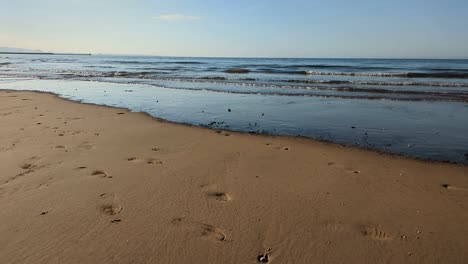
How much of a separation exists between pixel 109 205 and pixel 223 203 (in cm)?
126

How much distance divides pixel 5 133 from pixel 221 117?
16.4ft

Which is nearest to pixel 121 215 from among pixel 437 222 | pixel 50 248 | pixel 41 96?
pixel 50 248

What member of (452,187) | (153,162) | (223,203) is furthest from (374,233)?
(153,162)

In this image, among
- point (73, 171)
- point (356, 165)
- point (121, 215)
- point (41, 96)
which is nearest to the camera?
point (121, 215)

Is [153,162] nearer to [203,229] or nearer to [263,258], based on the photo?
[203,229]

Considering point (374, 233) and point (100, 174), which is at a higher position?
point (100, 174)

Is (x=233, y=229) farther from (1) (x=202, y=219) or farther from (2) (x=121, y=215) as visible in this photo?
(2) (x=121, y=215)

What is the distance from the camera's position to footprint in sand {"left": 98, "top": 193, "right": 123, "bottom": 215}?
3777 mm

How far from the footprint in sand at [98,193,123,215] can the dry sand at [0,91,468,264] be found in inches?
0.4

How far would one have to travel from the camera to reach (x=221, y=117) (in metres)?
9.69

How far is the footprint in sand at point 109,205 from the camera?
12.4 feet

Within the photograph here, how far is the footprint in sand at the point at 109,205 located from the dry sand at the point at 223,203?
1 cm

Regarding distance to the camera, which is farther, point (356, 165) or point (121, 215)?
point (356, 165)

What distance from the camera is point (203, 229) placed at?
344cm
